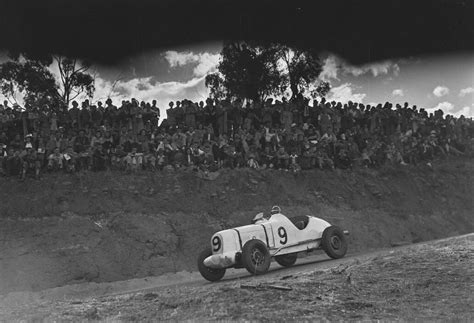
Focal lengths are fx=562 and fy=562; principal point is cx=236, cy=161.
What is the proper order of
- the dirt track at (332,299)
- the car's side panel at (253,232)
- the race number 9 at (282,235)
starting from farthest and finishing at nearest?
the race number 9 at (282,235)
the car's side panel at (253,232)
the dirt track at (332,299)

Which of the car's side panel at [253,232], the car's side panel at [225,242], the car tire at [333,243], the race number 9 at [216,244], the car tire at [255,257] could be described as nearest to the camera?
the car tire at [255,257]

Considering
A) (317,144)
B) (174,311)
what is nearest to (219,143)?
(317,144)

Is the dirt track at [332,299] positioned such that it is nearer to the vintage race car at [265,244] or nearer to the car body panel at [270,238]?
the vintage race car at [265,244]

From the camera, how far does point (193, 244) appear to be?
19.0m

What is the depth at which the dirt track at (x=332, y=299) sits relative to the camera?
7688mm

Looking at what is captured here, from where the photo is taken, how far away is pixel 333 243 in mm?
15328

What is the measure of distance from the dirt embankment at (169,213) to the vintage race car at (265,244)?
4.47 m

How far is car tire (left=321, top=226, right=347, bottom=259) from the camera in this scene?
15.1m

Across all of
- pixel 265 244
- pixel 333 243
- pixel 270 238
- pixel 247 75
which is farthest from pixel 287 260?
pixel 247 75

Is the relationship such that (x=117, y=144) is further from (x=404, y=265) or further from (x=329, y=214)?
(x=404, y=265)

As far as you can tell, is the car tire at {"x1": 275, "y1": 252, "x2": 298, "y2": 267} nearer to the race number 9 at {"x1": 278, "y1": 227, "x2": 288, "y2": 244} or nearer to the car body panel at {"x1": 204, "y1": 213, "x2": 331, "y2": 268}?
the car body panel at {"x1": 204, "y1": 213, "x2": 331, "y2": 268}

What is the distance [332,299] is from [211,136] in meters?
14.3

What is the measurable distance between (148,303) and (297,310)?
8.65 ft

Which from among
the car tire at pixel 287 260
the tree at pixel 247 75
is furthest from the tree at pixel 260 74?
the car tire at pixel 287 260
